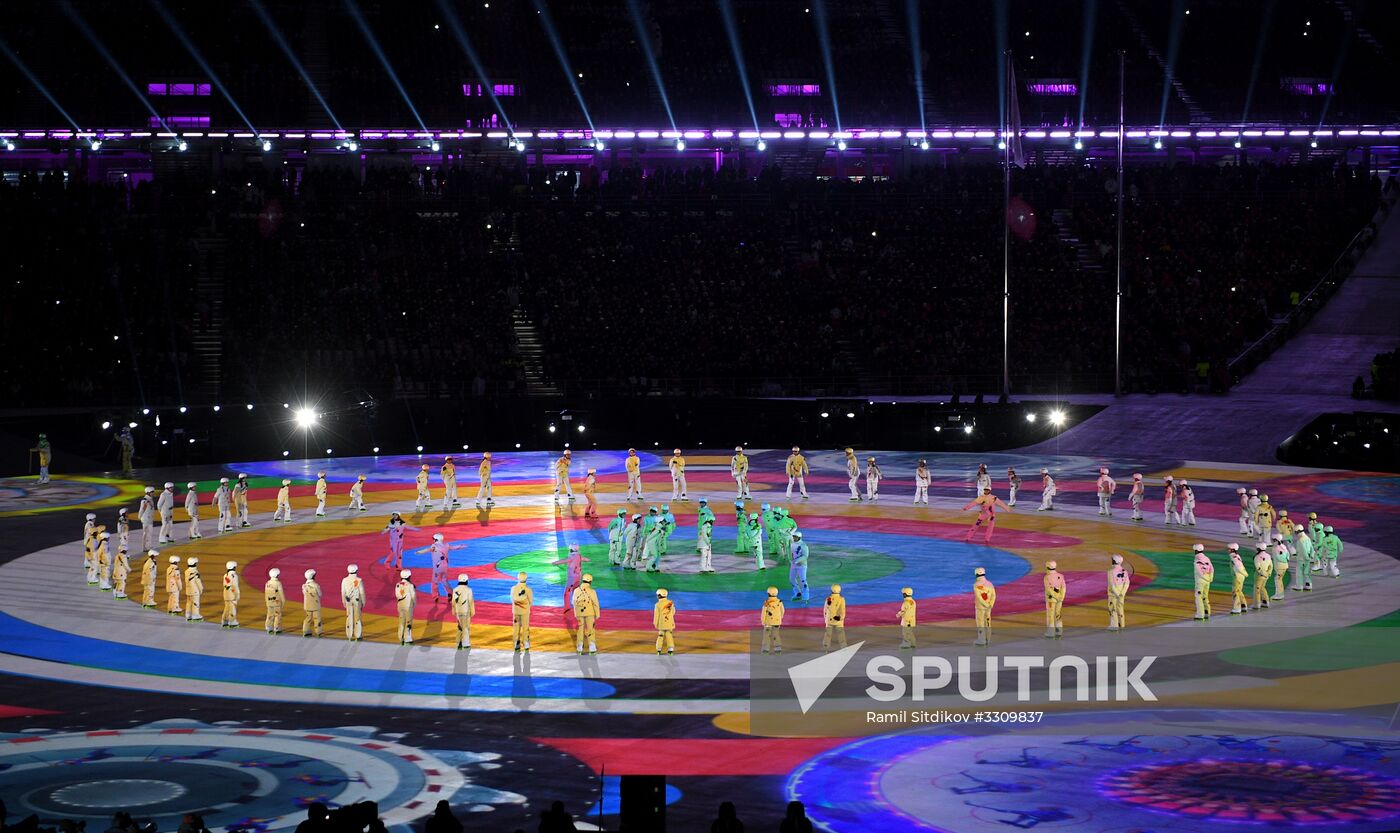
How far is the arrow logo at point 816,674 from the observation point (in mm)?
20391

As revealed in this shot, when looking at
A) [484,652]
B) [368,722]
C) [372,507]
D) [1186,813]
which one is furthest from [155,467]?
[1186,813]

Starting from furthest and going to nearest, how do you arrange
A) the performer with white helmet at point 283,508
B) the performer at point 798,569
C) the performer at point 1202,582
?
the performer with white helmet at point 283,508 → the performer at point 798,569 → the performer at point 1202,582

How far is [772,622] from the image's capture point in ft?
72.6

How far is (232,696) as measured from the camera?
20.3m

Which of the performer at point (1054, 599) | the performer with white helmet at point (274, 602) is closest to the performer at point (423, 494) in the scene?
the performer with white helmet at point (274, 602)

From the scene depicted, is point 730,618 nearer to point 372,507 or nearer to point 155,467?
point 372,507

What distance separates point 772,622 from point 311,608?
768 centimetres

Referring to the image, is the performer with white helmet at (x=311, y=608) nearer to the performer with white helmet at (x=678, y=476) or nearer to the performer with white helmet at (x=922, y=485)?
the performer with white helmet at (x=678, y=476)

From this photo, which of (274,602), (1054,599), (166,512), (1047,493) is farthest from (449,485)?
(1054,599)

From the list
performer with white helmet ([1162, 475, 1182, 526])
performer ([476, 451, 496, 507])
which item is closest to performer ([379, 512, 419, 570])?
performer ([476, 451, 496, 507])

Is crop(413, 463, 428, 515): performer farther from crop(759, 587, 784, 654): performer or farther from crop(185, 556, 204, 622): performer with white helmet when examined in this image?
crop(759, 587, 784, 654): performer

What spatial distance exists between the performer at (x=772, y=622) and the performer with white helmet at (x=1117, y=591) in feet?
18.0

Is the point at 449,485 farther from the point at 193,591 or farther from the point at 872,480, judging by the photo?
the point at 193,591

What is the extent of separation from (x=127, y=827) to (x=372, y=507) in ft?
91.6
